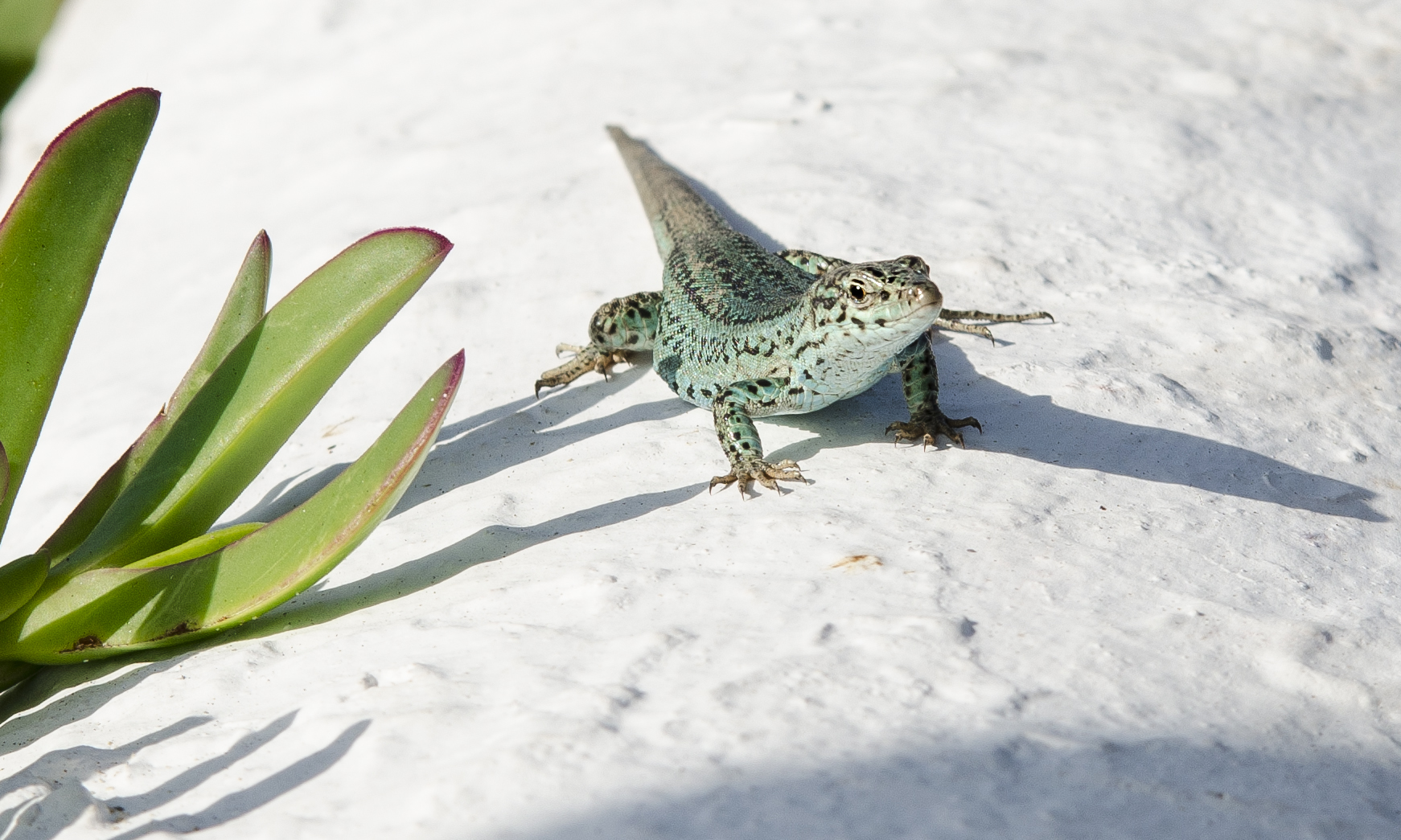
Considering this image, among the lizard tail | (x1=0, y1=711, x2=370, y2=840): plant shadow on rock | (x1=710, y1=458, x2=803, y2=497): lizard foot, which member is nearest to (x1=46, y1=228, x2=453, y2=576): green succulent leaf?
(x1=0, y1=711, x2=370, y2=840): plant shadow on rock

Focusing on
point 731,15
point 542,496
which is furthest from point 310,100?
point 542,496

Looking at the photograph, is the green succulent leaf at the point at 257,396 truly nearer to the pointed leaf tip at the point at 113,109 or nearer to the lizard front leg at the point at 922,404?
the pointed leaf tip at the point at 113,109

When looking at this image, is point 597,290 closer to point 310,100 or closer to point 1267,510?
point 1267,510

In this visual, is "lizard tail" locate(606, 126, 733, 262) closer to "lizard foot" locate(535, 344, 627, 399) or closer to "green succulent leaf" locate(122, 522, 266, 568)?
"lizard foot" locate(535, 344, 627, 399)

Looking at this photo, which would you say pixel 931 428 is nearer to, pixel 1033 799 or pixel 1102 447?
pixel 1102 447

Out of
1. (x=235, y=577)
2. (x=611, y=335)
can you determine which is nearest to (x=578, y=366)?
(x=611, y=335)

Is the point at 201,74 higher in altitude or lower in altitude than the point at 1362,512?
higher

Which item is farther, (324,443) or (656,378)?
(656,378)
